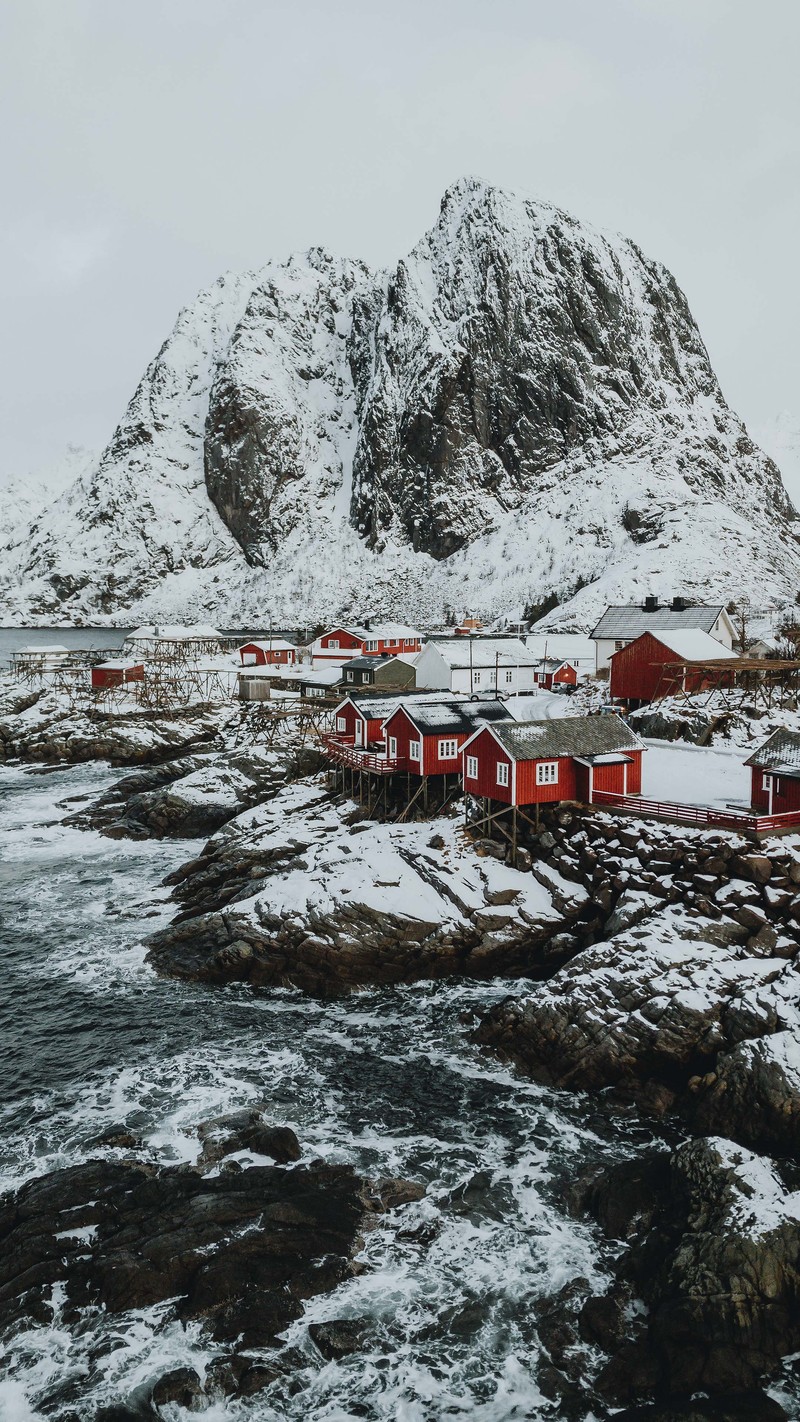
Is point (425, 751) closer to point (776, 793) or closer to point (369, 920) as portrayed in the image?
point (369, 920)

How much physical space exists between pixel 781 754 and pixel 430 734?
49.4 ft

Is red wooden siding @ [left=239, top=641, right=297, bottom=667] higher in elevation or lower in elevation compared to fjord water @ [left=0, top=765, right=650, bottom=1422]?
higher

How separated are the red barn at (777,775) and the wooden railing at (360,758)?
16.4 metres

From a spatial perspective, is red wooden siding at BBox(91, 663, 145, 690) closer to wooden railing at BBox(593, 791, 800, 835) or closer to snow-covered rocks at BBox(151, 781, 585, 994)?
snow-covered rocks at BBox(151, 781, 585, 994)

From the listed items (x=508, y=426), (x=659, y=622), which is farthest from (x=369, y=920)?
(x=508, y=426)

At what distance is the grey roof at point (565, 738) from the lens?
31219 mm

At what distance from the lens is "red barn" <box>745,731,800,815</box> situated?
27.2 metres

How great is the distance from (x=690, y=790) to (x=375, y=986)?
53.1ft

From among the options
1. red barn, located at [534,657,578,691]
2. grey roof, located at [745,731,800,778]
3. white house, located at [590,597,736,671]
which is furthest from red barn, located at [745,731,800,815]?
red barn, located at [534,657,578,691]

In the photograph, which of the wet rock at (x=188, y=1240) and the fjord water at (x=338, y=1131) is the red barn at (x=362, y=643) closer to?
the fjord water at (x=338, y=1131)

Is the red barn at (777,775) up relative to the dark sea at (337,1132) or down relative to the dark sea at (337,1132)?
up

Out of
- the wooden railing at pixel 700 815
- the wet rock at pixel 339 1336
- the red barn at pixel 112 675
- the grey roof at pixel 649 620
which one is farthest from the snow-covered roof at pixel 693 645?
the red barn at pixel 112 675

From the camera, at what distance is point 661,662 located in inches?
1914

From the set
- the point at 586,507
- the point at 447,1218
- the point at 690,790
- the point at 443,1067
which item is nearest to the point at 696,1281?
the point at 447,1218
